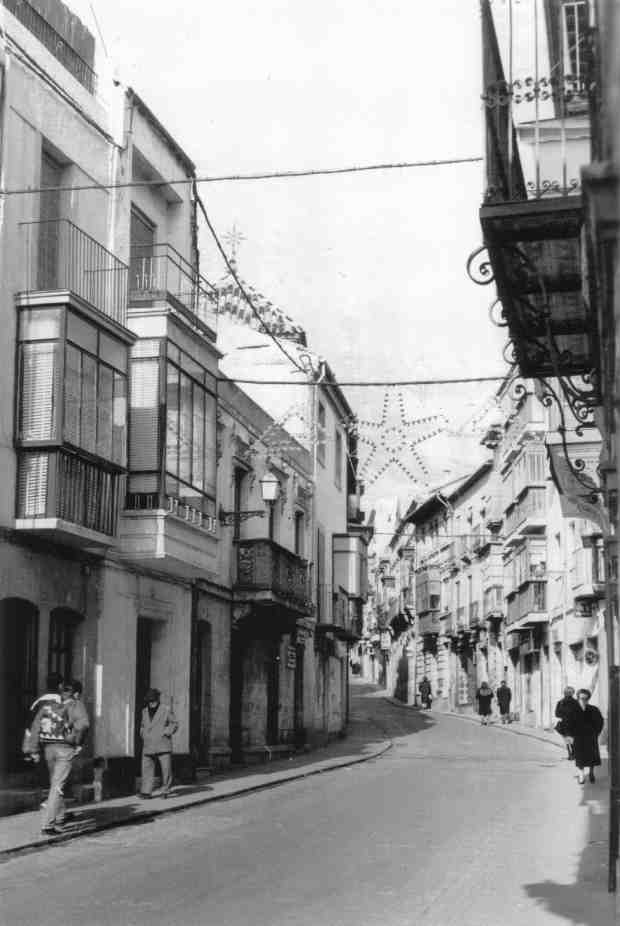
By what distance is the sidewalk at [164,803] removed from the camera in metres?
13.7

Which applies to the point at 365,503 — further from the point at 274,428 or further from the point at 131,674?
the point at 131,674

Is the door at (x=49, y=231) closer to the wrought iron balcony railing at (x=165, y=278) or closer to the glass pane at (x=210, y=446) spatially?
the wrought iron balcony railing at (x=165, y=278)

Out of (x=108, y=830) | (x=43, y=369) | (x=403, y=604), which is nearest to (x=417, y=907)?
(x=108, y=830)

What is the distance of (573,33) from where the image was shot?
1113 centimetres

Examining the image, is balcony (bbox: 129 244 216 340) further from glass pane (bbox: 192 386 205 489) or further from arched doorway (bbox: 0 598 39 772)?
arched doorway (bbox: 0 598 39 772)

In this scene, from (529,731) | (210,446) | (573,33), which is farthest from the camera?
(529,731)

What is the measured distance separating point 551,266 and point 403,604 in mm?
69625

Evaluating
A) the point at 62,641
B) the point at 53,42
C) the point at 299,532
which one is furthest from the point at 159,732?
the point at 299,532

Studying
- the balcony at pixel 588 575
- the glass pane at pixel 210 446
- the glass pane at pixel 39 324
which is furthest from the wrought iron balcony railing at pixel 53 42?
the balcony at pixel 588 575

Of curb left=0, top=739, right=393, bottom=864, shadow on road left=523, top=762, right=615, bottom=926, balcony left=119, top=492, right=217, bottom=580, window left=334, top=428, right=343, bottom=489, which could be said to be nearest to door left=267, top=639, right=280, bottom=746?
curb left=0, top=739, right=393, bottom=864

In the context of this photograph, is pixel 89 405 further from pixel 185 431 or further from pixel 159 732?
pixel 159 732

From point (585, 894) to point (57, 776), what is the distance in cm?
627

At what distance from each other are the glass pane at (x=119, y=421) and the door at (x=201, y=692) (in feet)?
19.1

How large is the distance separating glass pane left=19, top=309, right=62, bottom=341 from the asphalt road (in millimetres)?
6085
